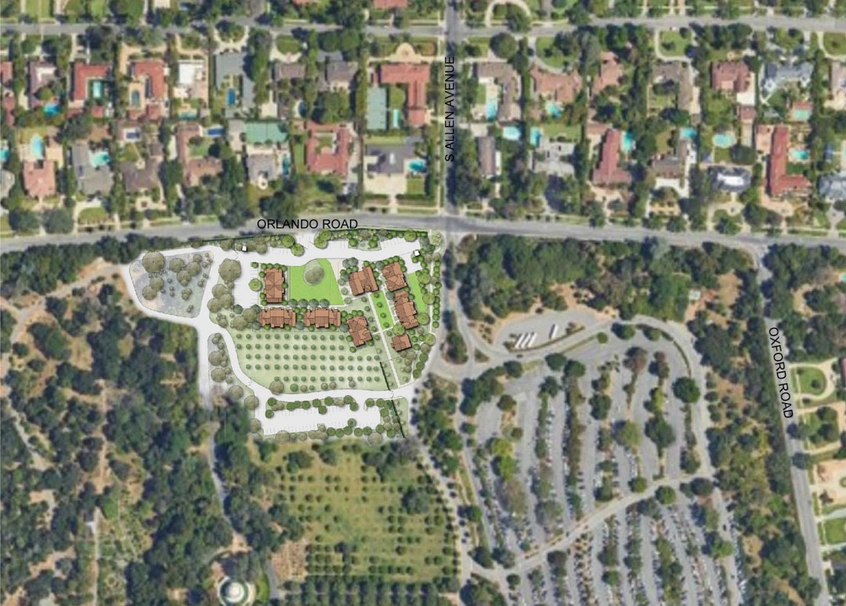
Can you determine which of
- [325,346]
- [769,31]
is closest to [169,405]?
[325,346]

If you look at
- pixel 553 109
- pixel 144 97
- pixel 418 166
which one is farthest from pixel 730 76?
pixel 144 97

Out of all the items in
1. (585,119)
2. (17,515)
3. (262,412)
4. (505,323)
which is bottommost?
(17,515)

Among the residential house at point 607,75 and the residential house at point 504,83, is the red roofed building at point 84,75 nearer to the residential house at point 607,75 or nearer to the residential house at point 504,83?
the residential house at point 504,83

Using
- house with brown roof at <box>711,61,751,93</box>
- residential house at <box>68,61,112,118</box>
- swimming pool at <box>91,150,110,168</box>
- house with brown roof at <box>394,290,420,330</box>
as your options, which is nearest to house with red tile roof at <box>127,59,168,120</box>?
residential house at <box>68,61,112,118</box>

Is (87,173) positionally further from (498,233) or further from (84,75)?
(498,233)

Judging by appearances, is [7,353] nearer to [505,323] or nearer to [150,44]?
[150,44]
